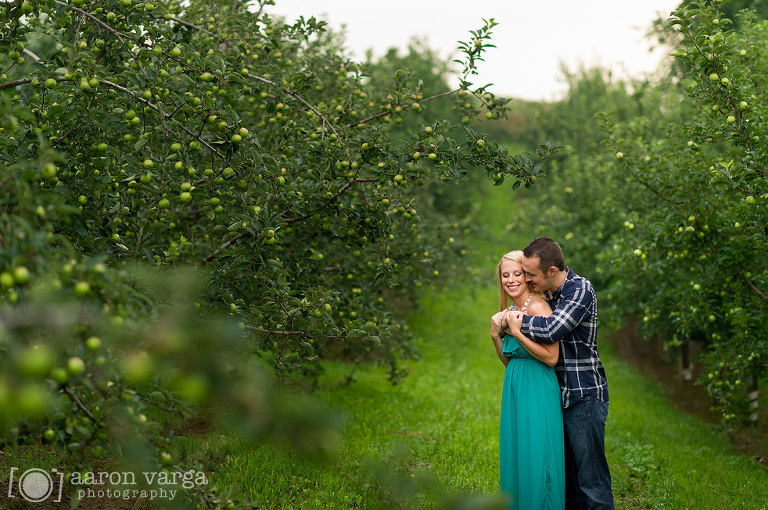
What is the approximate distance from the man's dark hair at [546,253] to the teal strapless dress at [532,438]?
0.56 m

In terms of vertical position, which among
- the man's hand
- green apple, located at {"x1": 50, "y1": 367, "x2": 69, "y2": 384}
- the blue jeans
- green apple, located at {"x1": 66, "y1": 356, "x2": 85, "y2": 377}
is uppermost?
the man's hand

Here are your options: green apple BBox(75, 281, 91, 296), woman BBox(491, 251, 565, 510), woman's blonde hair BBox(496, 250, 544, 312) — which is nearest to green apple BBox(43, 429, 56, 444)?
green apple BBox(75, 281, 91, 296)

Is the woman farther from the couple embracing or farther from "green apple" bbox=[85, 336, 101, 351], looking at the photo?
"green apple" bbox=[85, 336, 101, 351]

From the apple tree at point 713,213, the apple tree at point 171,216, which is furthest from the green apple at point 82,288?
the apple tree at point 713,213

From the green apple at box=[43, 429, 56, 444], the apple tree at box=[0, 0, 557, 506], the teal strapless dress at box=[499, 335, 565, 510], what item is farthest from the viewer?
the teal strapless dress at box=[499, 335, 565, 510]

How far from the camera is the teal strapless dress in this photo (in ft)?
11.0

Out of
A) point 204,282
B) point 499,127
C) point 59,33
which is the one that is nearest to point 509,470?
point 204,282

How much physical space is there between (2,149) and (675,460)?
673 centimetres

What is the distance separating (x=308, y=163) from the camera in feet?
14.4

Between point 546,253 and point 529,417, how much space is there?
1.06 metres

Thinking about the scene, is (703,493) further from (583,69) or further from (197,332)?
(583,69)

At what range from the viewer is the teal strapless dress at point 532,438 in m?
3.35

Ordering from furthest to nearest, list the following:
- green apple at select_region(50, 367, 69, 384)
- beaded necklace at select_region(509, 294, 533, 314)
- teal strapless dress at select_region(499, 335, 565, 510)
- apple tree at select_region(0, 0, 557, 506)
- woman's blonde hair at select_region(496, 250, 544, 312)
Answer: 1. woman's blonde hair at select_region(496, 250, 544, 312)
2. beaded necklace at select_region(509, 294, 533, 314)
3. teal strapless dress at select_region(499, 335, 565, 510)
4. green apple at select_region(50, 367, 69, 384)
5. apple tree at select_region(0, 0, 557, 506)

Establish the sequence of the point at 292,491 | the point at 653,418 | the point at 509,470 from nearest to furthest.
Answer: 1. the point at 509,470
2. the point at 292,491
3. the point at 653,418
